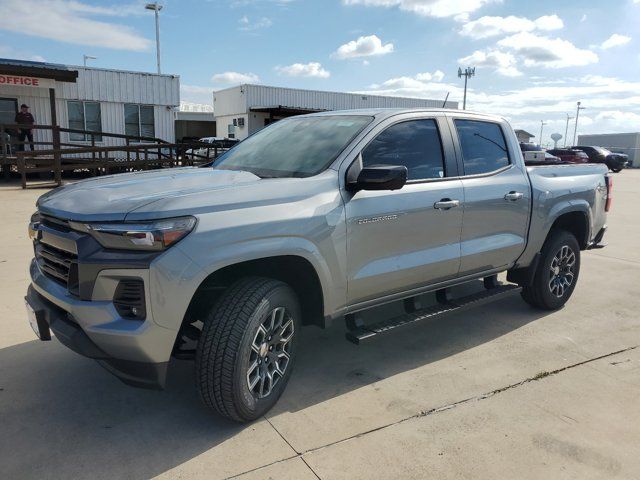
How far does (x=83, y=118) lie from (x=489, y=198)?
19.2m

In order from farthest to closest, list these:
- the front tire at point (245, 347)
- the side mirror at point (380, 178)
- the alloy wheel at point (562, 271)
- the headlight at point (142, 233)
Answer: the alloy wheel at point (562, 271) → the side mirror at point (380, 178) → the front tire at point (245, 347) → the headlight at point (142, 233)

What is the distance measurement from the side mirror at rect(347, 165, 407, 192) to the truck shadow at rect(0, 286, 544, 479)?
1346mm

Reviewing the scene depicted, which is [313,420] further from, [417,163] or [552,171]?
[552,171]

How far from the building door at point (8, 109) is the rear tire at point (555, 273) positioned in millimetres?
18933

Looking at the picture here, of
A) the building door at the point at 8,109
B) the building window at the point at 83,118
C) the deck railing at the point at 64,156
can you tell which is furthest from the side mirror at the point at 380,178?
the building door at the point at 8,109

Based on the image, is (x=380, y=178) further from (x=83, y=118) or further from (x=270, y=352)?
(x=83, y=118)

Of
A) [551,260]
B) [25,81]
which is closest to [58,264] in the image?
[551,260]

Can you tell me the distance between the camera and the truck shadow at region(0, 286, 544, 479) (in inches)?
107

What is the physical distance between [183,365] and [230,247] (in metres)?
1.48

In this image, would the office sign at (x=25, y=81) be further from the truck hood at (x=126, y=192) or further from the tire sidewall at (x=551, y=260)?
the tire sidewall at (x=551, y=260)

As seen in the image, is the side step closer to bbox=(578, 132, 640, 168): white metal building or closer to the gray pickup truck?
the gray pickup truck

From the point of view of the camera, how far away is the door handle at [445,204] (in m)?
3.81

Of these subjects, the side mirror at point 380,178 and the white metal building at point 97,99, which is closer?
the side mirror at point 380,178

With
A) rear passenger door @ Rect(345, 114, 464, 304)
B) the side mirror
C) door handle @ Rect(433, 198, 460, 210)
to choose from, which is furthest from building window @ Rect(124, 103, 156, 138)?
the side mirror
